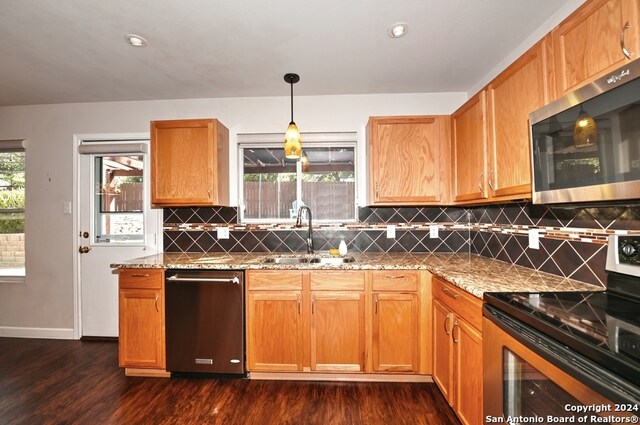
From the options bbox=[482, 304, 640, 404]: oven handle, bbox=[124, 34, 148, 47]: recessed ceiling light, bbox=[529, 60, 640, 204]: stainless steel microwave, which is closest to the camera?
bbox=[482, 304, 640, 404]: oven handle

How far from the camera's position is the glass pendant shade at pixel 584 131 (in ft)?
3.37

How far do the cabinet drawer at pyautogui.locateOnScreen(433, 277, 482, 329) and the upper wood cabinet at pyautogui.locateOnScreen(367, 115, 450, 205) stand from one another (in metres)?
0.77

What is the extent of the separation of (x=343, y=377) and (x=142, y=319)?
5.25 ft

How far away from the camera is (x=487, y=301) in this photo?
4.19 ft

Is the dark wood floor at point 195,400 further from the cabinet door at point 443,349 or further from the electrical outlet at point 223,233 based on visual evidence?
the electrical outlet at point 223,233

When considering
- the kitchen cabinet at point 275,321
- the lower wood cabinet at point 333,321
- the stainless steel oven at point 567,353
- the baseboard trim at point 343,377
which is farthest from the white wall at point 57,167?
the stainless steel oven at point 567,353

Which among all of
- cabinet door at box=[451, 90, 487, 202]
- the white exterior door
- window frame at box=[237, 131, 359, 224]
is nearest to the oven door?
cabinet door at box=[451, 90, 487, 202]

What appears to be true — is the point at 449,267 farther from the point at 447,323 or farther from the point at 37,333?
the point at 37,333

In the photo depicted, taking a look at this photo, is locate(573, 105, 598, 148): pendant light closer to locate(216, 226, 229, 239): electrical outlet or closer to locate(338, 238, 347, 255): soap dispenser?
locate(338, 238, 347, 255): soap dispenser

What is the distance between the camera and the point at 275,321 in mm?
2080

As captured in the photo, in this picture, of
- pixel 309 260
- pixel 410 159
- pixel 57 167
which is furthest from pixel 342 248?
pixel 57 167

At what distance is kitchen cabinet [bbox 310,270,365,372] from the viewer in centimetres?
206

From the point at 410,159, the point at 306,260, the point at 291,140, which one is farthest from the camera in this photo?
the point at 306,260

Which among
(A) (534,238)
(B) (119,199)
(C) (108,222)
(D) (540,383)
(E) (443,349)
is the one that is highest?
(B) (119,199)
